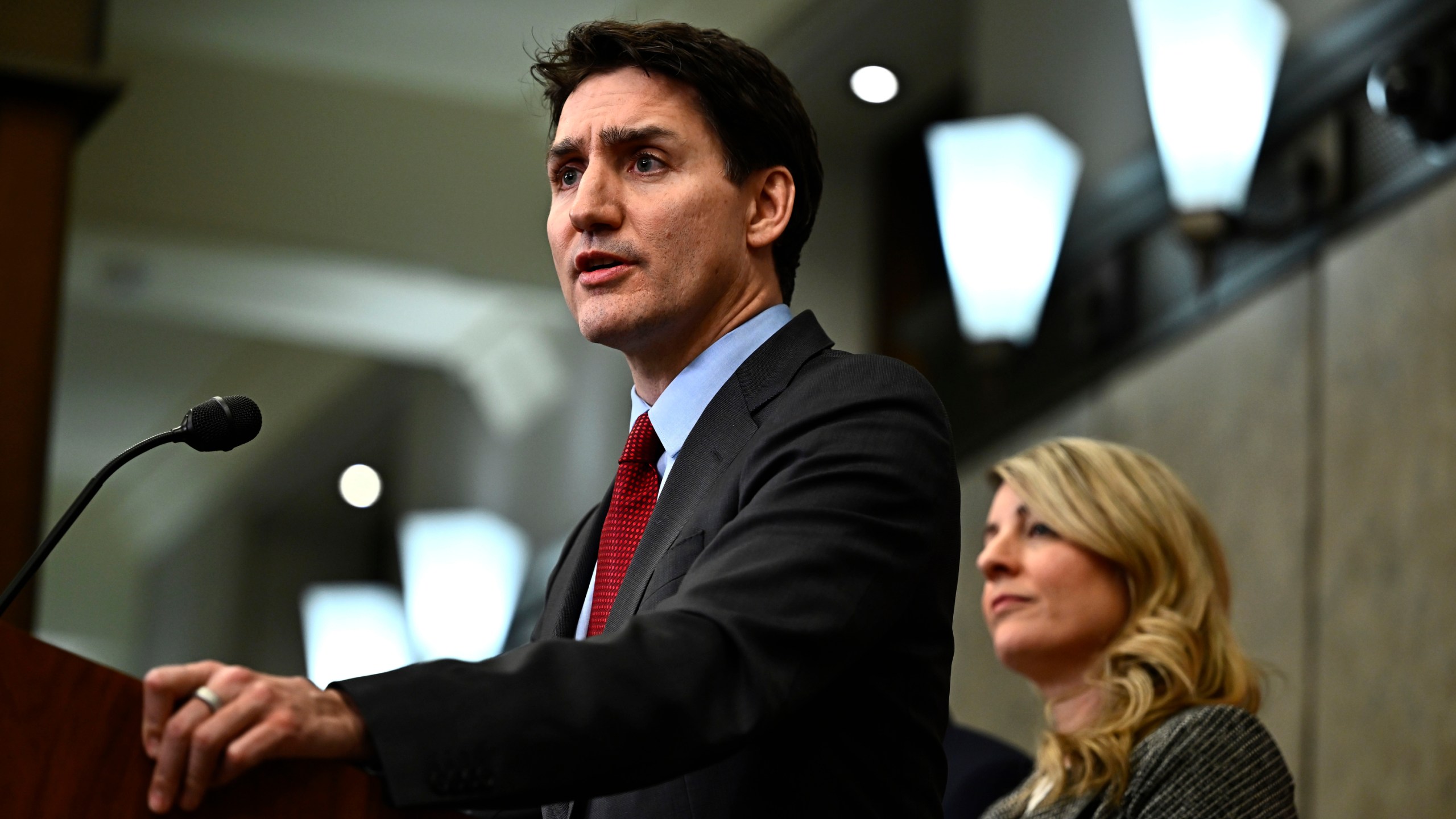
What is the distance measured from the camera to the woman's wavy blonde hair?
258 centimetres

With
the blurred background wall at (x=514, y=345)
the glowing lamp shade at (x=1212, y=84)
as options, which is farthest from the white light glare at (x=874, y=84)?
the glowing lamp shade at (x=1212, y=84)

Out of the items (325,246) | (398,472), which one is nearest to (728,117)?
(325,246)

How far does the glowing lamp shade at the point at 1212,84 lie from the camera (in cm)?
425

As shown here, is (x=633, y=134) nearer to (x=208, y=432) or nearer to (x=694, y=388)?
(x=694, y=388)

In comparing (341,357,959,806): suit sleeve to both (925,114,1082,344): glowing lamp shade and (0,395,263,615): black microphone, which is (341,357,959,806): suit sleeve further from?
(925,114,1082,344): glowing lamp shade

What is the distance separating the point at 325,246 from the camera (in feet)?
24.0

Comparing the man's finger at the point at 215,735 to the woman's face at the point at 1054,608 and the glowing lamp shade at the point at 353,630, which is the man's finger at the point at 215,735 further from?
the glowing lamp shade at the point at 353,630

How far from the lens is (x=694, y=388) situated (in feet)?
5.85

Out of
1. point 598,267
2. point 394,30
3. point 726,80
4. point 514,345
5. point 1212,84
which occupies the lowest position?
point 598,267

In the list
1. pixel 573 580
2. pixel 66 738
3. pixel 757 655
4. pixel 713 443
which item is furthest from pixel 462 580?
pixel 66 738

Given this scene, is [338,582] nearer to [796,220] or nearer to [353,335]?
[353,335]

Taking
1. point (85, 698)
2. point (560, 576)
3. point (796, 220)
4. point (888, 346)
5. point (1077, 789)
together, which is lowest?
point (1077, 789)

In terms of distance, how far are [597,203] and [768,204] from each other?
0.83 feet

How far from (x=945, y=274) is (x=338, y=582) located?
18.0 feet
